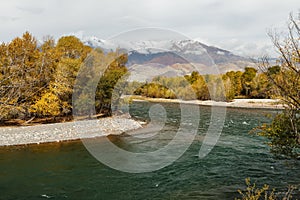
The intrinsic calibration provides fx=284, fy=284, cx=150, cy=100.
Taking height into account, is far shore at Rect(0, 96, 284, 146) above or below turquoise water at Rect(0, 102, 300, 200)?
above

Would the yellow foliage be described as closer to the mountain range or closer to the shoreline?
the shoreline

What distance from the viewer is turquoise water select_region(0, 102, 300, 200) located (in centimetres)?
1303

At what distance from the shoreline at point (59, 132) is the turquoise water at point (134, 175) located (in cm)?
273

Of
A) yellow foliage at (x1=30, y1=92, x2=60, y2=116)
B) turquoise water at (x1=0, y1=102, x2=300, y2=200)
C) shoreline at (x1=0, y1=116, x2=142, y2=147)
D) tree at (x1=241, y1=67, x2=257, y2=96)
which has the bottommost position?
turquoise water at (x1=0, y1=102, x2=300, y2=200)

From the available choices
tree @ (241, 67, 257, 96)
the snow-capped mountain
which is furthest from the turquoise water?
tree @ (241, 67, 257, 96)

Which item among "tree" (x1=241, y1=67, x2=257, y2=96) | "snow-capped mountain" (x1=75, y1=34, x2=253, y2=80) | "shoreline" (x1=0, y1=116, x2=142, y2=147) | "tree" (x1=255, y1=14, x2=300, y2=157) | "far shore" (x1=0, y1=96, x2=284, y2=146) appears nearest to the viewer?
"tree" (x1=255, y1=14, x2=300, y2=157)

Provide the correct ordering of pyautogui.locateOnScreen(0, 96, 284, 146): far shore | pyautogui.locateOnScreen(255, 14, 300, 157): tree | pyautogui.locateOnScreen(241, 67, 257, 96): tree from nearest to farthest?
pyautogui.locateOnScreen(255, 14, 300, 157): tree → pyautogui.locateOnScreen(0, 96, 284, 146): far shore → pyautogui.locateOnScreen(241, 67, 257, 96): tree

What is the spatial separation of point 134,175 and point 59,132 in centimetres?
1484

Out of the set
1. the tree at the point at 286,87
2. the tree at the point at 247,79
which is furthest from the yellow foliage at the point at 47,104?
the tree at the point at 247,79

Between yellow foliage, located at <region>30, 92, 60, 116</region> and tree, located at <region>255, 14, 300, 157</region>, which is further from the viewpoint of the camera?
yellow foliage, located at <region>30, 92, 60, 116</region>

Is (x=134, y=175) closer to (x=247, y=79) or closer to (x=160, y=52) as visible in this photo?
(x=160, y=52)

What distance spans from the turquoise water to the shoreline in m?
2.73

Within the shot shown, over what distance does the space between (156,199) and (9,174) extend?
8.87 m

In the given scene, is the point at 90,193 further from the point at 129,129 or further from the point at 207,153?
the point at 129,129
